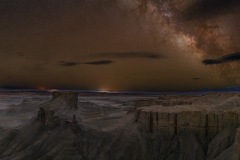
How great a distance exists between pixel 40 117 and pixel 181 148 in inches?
1082

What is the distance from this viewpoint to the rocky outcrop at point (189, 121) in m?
45.7

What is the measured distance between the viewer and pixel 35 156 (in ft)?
172

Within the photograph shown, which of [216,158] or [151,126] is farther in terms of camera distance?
[151,126]

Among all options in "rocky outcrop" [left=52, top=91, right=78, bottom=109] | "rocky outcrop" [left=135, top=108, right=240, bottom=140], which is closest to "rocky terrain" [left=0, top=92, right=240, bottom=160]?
"rocky outcrop" [left=135, top=108, right=240, bottom=140]

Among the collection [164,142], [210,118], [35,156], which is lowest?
[35,156]

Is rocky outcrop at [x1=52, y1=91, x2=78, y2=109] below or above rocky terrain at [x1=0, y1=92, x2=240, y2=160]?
above

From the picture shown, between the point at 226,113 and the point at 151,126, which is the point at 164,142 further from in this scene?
the point at 226,113

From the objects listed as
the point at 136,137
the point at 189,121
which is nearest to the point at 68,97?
the point at 136,137

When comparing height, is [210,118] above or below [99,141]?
above

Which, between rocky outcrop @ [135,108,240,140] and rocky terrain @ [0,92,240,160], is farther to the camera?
rocky terrain @ [0,92,240,160]

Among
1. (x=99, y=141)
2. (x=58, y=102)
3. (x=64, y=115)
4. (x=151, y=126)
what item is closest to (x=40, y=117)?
(x=64, y=115)

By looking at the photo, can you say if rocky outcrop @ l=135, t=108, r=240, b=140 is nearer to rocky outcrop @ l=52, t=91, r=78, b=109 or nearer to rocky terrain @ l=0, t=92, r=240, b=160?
rocky terrain @ l=0, t=92, r=240, b=160

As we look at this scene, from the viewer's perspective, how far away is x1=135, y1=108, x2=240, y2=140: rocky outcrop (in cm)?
4566

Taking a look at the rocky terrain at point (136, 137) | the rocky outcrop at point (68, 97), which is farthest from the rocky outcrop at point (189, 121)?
the rocky outcrop at point (68, 97)
